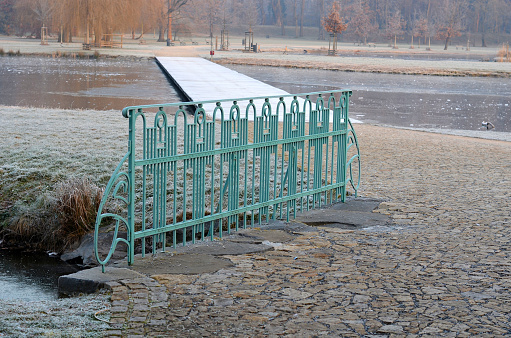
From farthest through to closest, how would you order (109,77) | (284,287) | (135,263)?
1. (109,77)
2. (135,263)
3. (284,287)

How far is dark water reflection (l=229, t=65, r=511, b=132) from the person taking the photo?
1839 cm

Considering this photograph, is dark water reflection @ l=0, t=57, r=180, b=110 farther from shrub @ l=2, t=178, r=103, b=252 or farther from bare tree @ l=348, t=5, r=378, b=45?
bare tree @ l=348, t=5, r=378, b=45

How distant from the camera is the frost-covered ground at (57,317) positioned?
3.82 m

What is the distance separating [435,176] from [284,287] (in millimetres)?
5343

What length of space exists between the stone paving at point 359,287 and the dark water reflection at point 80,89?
12.3 metres

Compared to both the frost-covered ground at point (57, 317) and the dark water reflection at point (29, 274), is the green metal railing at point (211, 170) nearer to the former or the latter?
the frost-covered ground at point (57, 317)

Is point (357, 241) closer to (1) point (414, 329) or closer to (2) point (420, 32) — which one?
(1) point (414, 329)

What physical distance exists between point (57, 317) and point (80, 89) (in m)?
19.8

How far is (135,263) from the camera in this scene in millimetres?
5152

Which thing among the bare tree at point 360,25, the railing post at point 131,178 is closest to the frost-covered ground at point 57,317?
the railing post at point 131,178

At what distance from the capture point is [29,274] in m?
6.52

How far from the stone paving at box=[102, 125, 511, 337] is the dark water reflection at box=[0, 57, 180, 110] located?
12.3 m

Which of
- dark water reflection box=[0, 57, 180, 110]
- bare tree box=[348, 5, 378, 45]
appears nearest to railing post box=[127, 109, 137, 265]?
dark water reflection box=[0, 57, 180, 110]

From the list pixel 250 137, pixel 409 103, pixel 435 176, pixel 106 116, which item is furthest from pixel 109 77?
pixel 435 176
